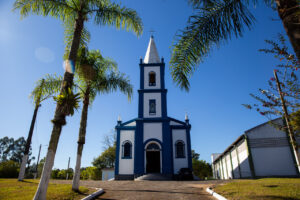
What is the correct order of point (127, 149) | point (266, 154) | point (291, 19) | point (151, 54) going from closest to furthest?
point (291, 19) < point (266, 154) < point (127, 149) < point (151, 54)

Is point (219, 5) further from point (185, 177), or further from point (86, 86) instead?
point (185, 177)

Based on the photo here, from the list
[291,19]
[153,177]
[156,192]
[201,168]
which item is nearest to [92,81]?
[156,192]

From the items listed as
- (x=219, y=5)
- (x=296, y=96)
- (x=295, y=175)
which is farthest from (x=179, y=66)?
(x=295, y=175)

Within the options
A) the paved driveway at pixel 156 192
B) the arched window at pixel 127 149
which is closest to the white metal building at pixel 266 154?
the paved driveway at pixel 156 192

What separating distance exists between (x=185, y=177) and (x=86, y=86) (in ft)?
39.1

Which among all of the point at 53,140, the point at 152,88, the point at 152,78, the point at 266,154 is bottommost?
the point at 53,140

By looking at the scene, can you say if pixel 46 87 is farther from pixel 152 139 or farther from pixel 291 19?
pixel 152 139

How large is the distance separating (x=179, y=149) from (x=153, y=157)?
2.76m

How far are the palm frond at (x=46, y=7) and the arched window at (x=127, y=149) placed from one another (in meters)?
15.8

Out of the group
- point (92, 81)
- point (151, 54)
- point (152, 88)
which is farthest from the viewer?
point (151, 54)

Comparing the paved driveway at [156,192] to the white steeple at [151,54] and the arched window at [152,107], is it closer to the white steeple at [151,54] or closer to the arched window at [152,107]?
the arched window at [152,107]

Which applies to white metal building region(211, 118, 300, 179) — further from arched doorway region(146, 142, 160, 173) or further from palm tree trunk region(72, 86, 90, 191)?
palm tree trunk region(72, 86, 90, 191)

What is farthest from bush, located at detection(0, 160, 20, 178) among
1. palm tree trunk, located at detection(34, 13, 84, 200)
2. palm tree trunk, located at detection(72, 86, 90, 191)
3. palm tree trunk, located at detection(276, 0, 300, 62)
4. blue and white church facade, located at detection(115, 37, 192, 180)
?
palm tree trunk, located at detection(276, 0, 300, 62)

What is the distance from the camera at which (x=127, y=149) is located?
71.2 ft
